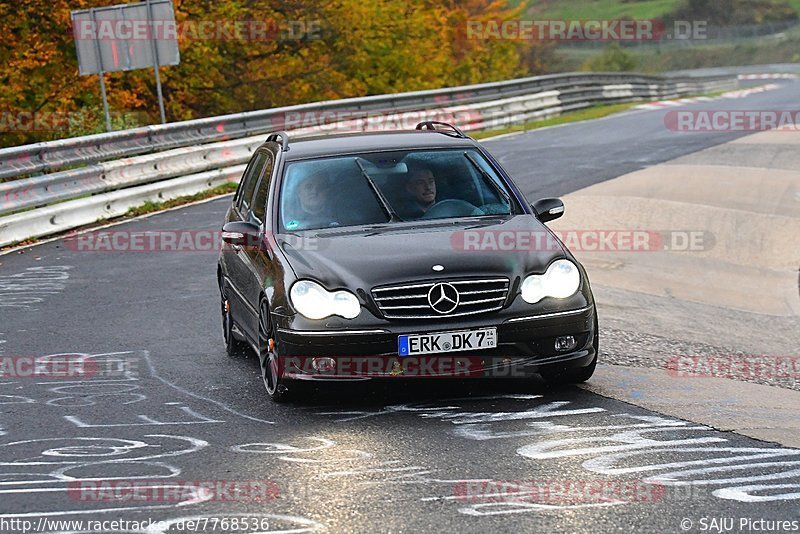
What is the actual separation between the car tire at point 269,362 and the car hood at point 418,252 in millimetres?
395

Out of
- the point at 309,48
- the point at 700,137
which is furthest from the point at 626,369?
the point at 309,48

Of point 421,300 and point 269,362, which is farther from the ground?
point 421,300

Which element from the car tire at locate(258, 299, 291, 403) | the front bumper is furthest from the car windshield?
the front bumper

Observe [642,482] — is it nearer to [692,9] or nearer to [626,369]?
[626,369]

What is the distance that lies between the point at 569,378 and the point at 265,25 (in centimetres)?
2923

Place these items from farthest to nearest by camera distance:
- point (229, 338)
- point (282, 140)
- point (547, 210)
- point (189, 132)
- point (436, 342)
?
1. point (189, 132)
2. point (229, 338)
3. point (282, 140)
4. point (547, 210)
5. point (436, 342)

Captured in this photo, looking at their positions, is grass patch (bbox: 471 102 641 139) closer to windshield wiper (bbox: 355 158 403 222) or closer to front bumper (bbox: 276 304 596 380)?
windshield wiper (bbox: 355 158 403 222)

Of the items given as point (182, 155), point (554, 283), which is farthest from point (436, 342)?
point (182, 155)

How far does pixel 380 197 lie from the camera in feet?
28.5

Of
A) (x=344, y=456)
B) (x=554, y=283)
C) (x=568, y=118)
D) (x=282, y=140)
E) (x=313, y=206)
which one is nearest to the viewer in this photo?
(x=344, y=456)

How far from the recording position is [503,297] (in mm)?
7590

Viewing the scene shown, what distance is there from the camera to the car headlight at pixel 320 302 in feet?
24.6

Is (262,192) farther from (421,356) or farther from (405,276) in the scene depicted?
(421,356)

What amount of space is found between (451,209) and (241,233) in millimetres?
1345
